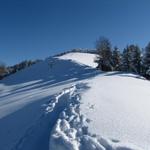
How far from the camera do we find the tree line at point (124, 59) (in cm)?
5228

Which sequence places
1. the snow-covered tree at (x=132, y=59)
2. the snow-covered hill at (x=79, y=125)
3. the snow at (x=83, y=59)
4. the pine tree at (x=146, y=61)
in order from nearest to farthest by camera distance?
1. the snow-covered hill at (x=79, y=125)
2. the pine tree at (x=146, y=61)
3. the snow-covered tree at (x=132, y=59)
4. the snow at (x=83, y=59)

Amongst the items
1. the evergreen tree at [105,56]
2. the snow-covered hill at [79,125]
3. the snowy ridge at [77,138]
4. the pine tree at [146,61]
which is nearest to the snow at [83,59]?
the evergreen tree at [105,56]

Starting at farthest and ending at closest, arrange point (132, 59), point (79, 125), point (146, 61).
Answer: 1. point (132, 59)
2. point (146, 61)
3. point (79, 125)

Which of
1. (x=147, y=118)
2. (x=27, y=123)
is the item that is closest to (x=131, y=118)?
Answer: (x=147, y=118)

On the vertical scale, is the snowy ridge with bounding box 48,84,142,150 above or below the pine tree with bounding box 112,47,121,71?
below

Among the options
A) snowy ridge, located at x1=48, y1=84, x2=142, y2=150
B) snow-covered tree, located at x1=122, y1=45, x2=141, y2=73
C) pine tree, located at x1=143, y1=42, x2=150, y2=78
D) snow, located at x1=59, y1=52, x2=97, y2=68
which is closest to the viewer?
snowy ridge, located at x1=48, y1=84, x2=142, y2=150

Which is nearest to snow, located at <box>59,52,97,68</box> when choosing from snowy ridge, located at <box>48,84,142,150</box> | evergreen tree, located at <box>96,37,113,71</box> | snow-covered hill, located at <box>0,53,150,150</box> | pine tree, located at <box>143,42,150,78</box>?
evergreen tree, located at <box>96,37,113,71</box>

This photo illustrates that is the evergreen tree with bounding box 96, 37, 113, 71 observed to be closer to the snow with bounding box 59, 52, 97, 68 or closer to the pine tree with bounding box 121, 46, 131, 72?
the pine tree with bounding box 121, 46, 131, 72

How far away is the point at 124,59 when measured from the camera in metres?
55.0

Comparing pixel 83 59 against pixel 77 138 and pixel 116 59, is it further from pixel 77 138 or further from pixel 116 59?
pixel 77 138

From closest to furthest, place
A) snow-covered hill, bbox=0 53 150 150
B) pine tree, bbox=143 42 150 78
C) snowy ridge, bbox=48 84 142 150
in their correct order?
snowy ridge, bbox=48 84 142 150 < snow-covered hill, bbox=0 53 150 150 < pine tree, bbox=143 42 150 78

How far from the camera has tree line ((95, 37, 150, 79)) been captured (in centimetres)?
5228

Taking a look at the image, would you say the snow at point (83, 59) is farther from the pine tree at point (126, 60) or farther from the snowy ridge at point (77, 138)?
the snowy ridge at point (77, 138)

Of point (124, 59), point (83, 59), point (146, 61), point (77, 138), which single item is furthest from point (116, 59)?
point (77, 138)
